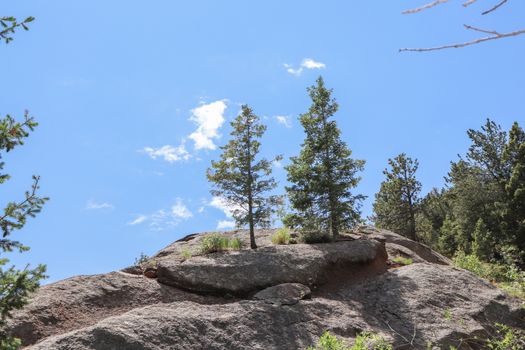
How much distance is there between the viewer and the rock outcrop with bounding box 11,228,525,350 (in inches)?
510

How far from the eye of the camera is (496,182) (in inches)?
1671

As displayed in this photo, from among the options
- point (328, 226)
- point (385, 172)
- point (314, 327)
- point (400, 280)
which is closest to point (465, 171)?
point (385, 172)

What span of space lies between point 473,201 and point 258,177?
90.1 ft

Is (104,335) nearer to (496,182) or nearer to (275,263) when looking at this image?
(275,263)

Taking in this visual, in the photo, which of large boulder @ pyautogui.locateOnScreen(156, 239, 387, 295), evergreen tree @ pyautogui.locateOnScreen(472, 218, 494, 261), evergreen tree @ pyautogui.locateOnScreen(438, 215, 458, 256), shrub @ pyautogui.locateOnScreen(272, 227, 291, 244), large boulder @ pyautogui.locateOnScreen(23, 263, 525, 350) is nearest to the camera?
large boulder @ pyautogui.locateOnScreen(23, 263, 525, 350)

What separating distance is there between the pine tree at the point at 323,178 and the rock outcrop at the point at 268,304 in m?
2.22

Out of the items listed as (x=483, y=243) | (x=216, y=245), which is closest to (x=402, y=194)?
(x=483, y=243)

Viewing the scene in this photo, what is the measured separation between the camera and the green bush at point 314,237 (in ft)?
70.1

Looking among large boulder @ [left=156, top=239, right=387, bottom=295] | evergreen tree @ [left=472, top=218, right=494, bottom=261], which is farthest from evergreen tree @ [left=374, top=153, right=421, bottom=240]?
large boulder @ [left=156, top=239, right=387, bottom=295]

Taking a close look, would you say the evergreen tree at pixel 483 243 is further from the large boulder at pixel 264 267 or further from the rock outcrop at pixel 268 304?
the large boulder at pixel 264 267

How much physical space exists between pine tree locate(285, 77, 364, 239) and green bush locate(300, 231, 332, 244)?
2.05ft

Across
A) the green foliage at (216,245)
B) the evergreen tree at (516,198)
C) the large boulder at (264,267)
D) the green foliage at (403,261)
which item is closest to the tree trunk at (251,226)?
the green foliage at (216,245)

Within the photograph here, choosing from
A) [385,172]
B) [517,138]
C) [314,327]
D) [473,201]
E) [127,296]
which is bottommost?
[314,327]

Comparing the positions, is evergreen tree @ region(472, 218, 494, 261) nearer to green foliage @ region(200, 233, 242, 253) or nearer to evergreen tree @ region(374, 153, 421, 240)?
evergreen tree @ region(374, 153, 421, 240)
